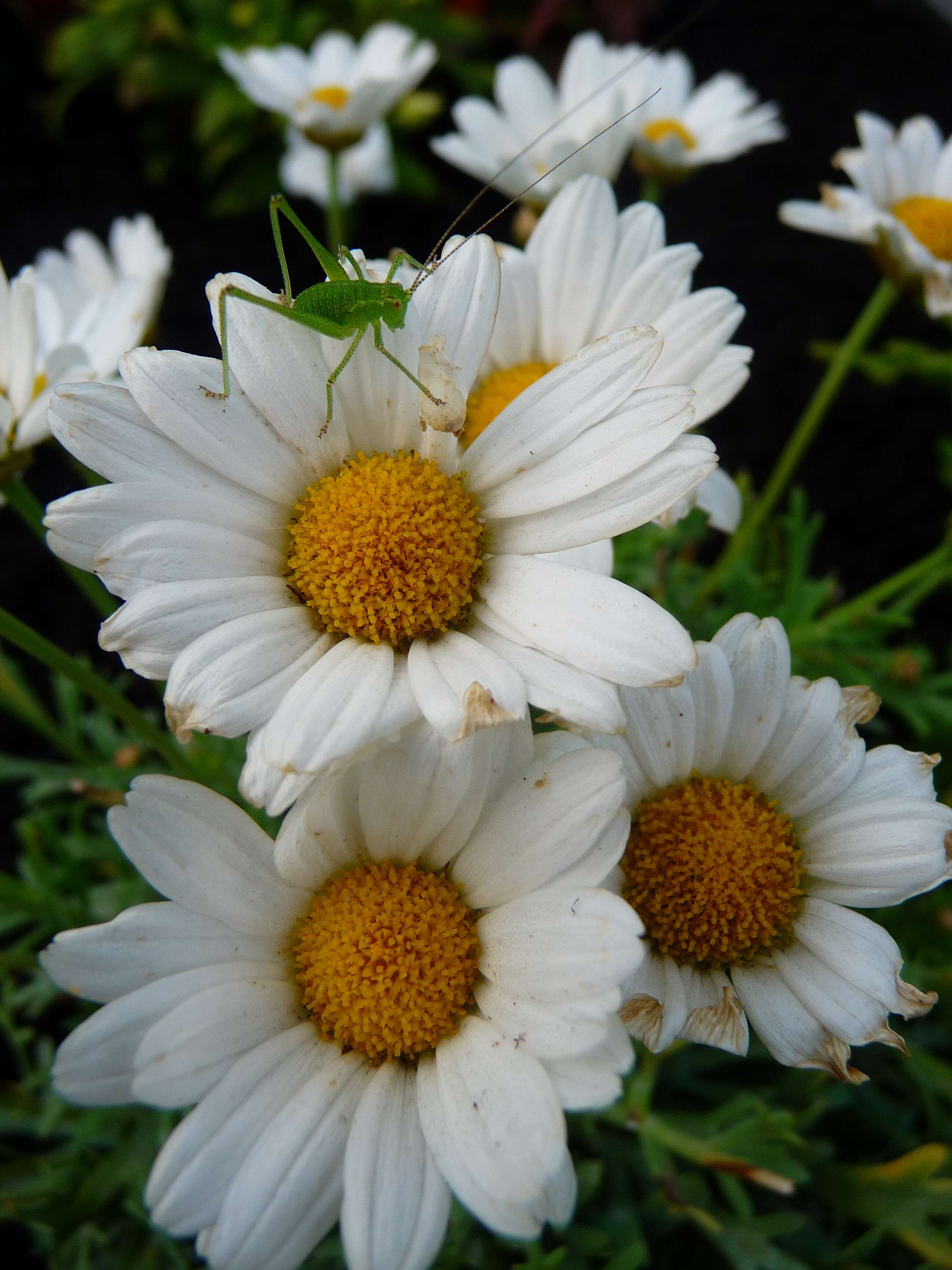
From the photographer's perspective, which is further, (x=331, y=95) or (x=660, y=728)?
(x=331, y=95)

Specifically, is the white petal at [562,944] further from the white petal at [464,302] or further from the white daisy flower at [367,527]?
the white petal at [464,302]

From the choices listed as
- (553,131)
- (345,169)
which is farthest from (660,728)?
(345,169)

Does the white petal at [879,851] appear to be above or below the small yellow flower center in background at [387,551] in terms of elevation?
below

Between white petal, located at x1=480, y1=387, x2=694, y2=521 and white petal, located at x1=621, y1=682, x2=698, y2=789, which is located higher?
white petal, located at x1=480, y1=387, x2=694, y2=521

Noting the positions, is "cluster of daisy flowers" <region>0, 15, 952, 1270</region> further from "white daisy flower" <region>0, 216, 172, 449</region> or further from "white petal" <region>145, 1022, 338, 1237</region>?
"white daisy flower" <region>0, 216, 172, 449</region>

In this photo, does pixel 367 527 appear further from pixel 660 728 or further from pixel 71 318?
pixel 71 318

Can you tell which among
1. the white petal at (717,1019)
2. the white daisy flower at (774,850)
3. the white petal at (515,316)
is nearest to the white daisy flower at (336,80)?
the white petal at (515,316)

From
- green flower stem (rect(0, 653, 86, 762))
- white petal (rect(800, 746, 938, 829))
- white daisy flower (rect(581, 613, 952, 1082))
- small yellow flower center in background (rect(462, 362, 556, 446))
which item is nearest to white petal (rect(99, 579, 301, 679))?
white daisy flower (rect(581, 613, 952, 1082))
